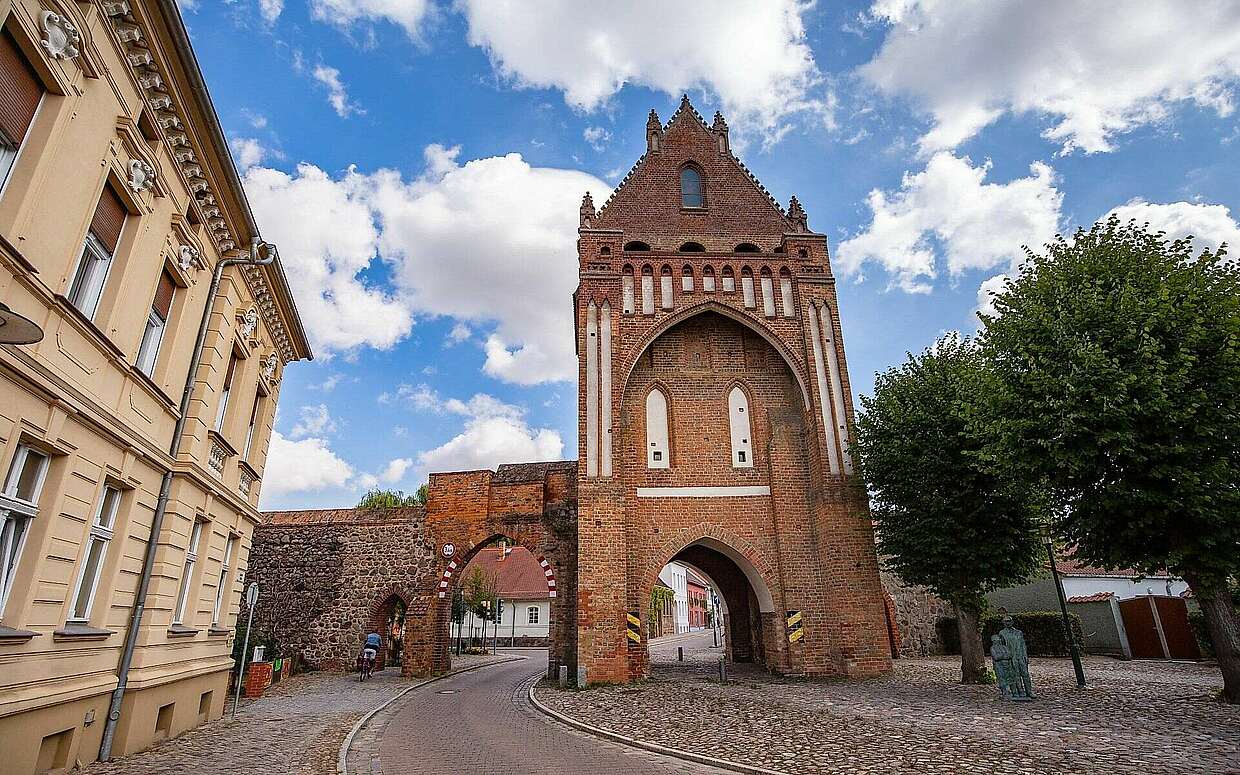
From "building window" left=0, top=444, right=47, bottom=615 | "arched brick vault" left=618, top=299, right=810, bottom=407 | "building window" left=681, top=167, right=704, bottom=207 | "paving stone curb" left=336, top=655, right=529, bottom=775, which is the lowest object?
"paving stone curb" left=336, top=655, right=529, bottom=775

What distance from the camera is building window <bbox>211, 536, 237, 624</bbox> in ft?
39.3

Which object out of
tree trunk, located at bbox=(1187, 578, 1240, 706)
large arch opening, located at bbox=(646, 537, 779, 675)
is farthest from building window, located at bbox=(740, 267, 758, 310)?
tree trunk, located at bbox=(1187, 578, 1240, 706)

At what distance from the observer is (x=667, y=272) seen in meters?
20.5

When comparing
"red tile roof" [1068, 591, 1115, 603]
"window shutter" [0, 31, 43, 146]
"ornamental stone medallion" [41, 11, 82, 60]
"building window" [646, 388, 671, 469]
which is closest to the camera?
"window shutter" [0, 31, 43, 146]

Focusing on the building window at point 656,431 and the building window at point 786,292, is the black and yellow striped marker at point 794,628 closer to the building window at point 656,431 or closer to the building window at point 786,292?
the building window at point 656,431

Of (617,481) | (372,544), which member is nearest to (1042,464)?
(617,481)

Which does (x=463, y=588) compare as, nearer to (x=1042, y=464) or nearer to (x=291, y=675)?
(x=291, y=675)

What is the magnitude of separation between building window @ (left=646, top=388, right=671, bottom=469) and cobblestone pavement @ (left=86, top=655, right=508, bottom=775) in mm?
9404

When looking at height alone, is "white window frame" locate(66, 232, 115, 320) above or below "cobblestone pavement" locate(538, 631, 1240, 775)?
above

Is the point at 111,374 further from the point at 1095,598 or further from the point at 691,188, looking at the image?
the point at 1095,598

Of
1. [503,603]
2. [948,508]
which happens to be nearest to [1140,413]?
[948,508]

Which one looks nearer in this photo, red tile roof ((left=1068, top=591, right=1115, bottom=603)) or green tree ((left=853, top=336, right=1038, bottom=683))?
green tree ((left=853, top=336, right=1038, bottom=683))

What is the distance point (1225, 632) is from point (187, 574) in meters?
17.1

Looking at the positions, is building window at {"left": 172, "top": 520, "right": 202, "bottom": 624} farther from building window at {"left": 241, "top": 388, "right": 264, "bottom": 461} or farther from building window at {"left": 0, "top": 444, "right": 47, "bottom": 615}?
building window at {"left": 0, "top": 444, "right": 47, "bottom": 615}
